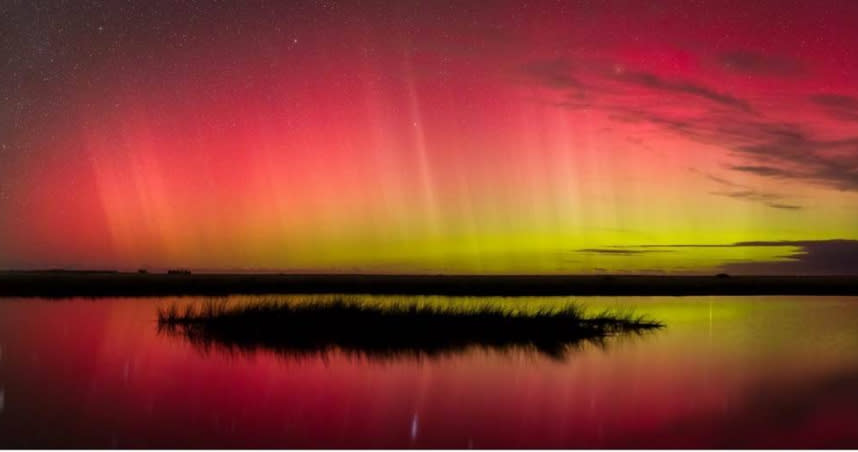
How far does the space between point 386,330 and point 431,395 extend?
1063cm

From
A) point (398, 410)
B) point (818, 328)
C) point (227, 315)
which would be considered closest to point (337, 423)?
point (398, 410)

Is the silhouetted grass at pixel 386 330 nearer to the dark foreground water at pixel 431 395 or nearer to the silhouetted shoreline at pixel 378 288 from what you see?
the dark foreground water at pixel 431 395

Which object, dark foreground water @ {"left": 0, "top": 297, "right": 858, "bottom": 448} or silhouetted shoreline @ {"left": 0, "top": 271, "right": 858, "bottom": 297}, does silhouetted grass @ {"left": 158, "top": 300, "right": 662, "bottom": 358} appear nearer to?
dark foreground water @ {"left": 0, "top": 297, "right": 858, "bottom": 448}

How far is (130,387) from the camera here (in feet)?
67.2

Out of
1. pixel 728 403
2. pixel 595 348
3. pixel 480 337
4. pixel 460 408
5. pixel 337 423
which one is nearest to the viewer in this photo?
pixel 337 423

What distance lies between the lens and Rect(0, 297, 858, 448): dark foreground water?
15.3 m

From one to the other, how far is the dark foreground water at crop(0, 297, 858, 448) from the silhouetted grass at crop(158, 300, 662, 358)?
114 cm

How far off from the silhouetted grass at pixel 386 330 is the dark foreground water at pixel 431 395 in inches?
45.0

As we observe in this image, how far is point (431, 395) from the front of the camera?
63.2 ft

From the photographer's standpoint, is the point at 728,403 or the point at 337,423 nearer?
the point at 337,423

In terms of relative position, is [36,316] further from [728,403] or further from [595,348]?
[728,403]

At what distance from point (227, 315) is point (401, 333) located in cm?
751

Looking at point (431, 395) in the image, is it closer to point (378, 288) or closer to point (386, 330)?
point (386, 330)

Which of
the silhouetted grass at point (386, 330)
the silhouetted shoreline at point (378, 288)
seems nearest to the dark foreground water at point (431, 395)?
the silhouetted grass at point (386, 330)
